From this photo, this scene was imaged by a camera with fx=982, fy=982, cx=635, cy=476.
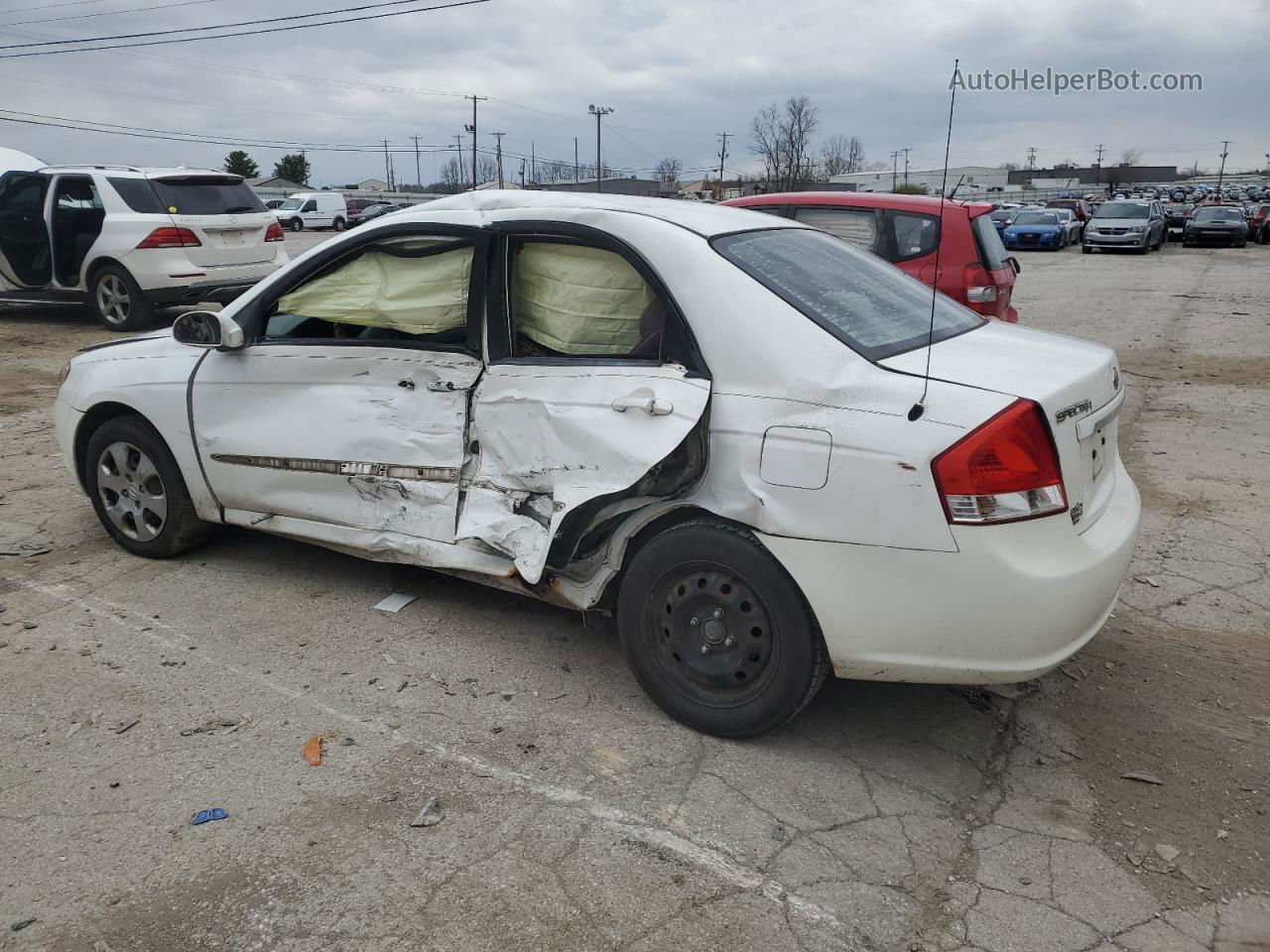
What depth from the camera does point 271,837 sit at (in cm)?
275

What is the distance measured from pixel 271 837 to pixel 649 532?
1457 mm

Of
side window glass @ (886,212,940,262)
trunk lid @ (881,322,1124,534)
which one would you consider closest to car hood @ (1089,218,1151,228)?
side window glass @ (886,212,940,262)

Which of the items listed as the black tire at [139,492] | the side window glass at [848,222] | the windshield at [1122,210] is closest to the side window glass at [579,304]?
the black tire at [139,492]

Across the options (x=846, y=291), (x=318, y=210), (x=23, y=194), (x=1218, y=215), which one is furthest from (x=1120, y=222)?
(x=318, y=210)

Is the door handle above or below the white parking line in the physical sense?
above

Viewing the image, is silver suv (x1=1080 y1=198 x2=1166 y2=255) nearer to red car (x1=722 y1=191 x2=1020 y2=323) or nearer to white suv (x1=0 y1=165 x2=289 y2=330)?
red car (x1=722 y1=191 x2=1020 y2=323)

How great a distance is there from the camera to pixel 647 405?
10.2ft

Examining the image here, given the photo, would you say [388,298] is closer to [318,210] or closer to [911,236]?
[911,236]

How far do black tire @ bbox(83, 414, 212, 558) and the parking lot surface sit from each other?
129 mm

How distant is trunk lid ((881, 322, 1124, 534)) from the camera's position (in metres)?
2.84

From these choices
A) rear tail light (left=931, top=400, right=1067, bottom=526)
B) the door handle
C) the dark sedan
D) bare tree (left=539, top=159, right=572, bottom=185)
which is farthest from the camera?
bare tree (left=539, top=159, right=572, bottom=185)

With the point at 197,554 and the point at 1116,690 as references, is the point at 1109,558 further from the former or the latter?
the point at 197,554

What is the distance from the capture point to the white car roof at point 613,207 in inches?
140

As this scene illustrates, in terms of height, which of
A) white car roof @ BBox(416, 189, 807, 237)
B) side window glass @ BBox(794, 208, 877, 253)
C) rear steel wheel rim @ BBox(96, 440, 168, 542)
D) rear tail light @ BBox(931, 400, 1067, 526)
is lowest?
rear steel wheel rim @ BBox(96, 440, 168, 542)
